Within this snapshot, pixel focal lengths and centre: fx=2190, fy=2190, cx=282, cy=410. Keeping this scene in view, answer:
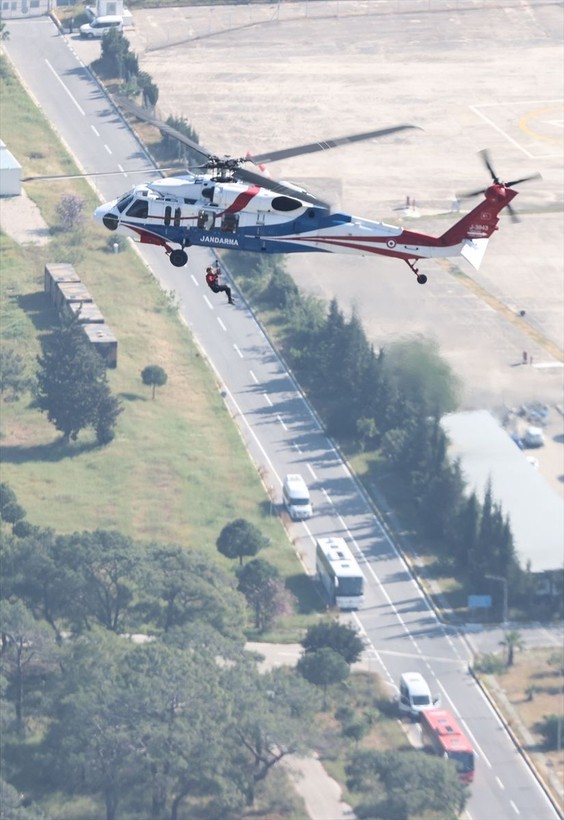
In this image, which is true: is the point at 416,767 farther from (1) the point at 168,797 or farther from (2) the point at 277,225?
(2) the point at 277,225

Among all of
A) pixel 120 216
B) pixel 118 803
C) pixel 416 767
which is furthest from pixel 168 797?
pixel 120 216

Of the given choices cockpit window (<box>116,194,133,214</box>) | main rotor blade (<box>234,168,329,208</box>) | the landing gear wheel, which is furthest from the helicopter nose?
main rotor blade (<box>234,168,329,208</box>)

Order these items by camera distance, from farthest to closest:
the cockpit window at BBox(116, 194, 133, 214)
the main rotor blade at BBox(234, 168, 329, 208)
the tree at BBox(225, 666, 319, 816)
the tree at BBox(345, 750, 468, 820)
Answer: the tree at BBox(225, 666, 319, 816) → the tree at BBox(345, 750, 468, 820) → the cockpit window at BBox(116, 194, 133, 214) → the main rotor blade at BBox(234, 168, 329, 208)

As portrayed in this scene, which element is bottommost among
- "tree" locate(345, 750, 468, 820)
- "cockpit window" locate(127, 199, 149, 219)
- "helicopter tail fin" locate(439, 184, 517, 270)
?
"tree" locate(345, 750, 468, 820)

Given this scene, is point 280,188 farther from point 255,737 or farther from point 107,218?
point 255,737

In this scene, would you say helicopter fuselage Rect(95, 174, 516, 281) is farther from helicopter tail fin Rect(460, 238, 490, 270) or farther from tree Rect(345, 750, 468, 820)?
tree Rect(345, 750, 468, 820)

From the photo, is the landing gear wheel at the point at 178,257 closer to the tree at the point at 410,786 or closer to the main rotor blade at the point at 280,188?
the main rotor blade at the point at 280,188

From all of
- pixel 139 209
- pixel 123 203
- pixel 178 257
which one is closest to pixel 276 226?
pixel 178 257

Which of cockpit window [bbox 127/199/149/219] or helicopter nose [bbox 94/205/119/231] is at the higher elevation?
cockpit window [bbox 127/199/149/219]
